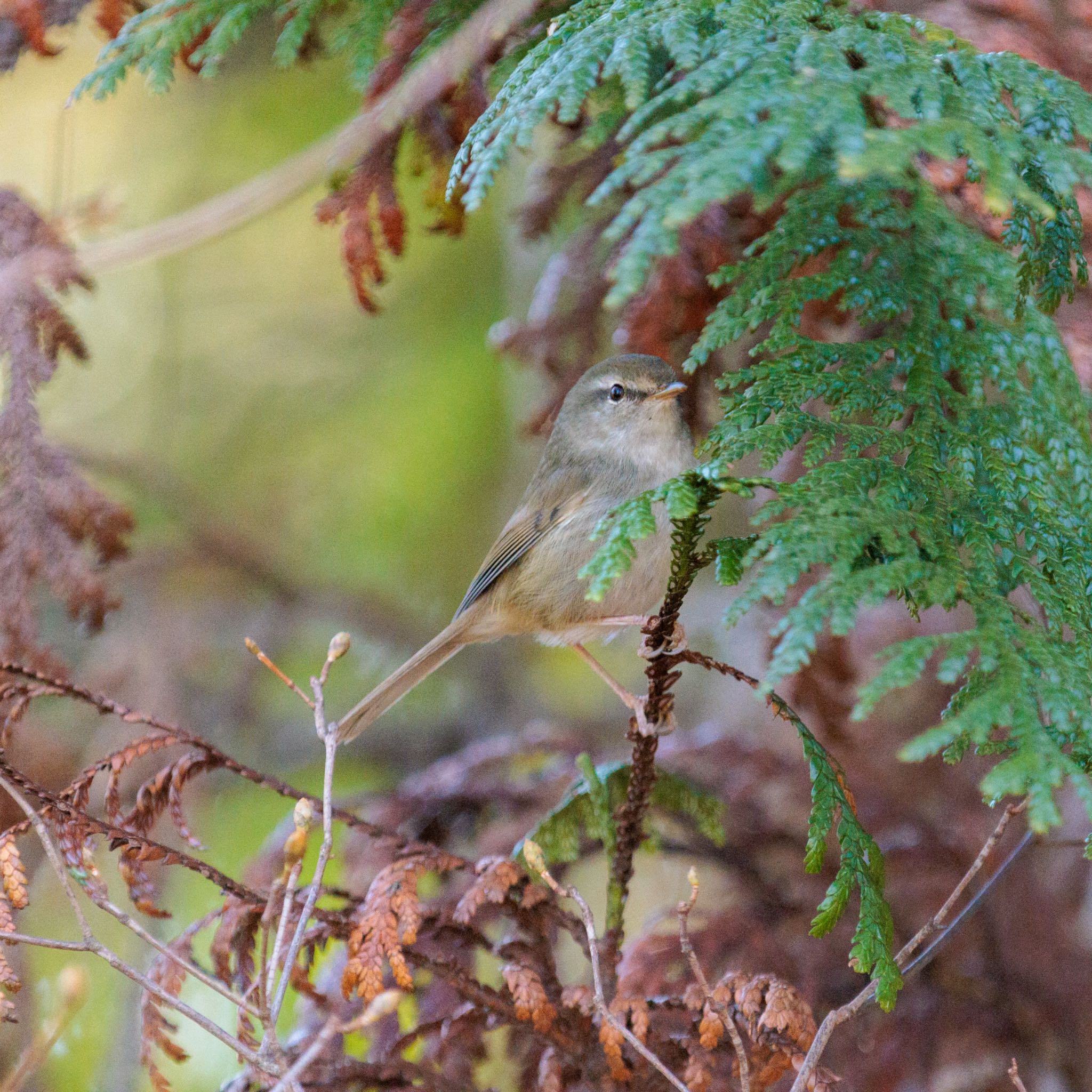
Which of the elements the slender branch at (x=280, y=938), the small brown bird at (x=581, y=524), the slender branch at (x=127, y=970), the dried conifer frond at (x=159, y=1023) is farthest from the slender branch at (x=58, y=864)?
the small brown bird at (x=581, y=524)

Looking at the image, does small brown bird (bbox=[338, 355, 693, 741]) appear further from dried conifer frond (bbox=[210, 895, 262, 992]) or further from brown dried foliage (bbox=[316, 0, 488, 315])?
dried conifer frond (bbox=[210, 895, 262, 992])

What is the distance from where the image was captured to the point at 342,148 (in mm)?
2416

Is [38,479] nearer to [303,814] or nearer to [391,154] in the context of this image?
[391,154]

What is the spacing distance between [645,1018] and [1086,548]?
1.07 metres

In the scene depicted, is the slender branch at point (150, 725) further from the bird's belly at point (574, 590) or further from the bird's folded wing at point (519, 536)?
the bird's folded wing at point (519, 536)

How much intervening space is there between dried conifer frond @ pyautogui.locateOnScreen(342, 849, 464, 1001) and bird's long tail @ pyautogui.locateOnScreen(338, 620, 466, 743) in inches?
23.1

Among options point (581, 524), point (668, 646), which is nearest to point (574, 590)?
point (581, 524)

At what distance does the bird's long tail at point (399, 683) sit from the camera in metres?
2.88

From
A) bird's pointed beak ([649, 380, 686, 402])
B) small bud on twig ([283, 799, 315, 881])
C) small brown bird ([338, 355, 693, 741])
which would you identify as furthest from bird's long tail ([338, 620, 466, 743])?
small bud on twig ([283, 799, 315, 881])

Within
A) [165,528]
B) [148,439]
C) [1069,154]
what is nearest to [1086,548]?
[1069,154]

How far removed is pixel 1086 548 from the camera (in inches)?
73.5

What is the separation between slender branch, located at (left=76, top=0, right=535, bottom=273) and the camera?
2371 mm

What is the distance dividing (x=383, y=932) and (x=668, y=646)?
2.23ft

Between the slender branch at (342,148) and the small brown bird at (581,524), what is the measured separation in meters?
1.00
